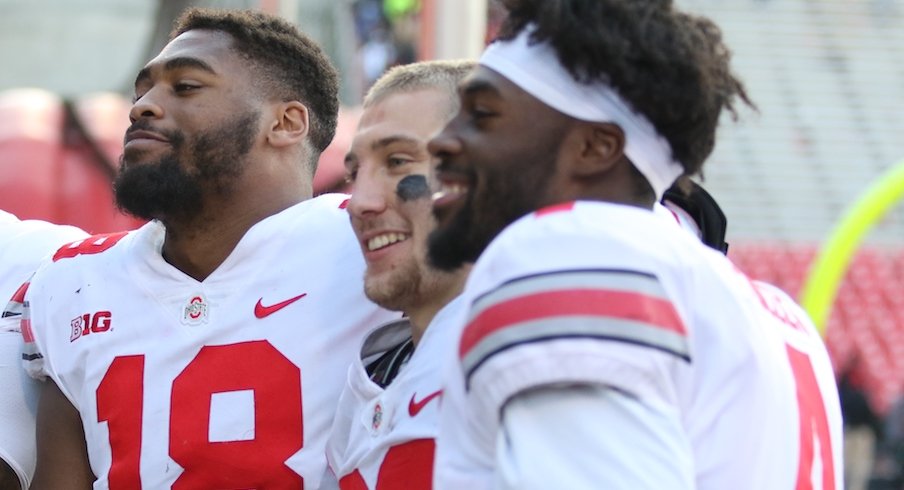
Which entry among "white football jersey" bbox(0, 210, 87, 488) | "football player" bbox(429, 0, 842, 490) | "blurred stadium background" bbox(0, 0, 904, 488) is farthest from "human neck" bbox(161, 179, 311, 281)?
"blurred stadium background" bbox(0, 0, 904, 488)

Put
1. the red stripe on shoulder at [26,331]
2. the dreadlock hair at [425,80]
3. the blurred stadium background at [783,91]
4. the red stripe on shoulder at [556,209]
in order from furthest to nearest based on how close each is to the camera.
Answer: the blurred stadium background at [783,91] < the red stripe on shoulder at [26,331] < the dreadlock hair at [425,80] < the red stripe on shoulder at [556,209]

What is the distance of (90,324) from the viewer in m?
2.45

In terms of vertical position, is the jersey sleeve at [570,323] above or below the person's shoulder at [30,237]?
above

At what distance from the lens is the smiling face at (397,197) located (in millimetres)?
2049

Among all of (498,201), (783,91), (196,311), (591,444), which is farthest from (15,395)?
(783,91)

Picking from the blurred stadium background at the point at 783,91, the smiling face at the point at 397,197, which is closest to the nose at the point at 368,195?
the smiling face at the point at 397,197

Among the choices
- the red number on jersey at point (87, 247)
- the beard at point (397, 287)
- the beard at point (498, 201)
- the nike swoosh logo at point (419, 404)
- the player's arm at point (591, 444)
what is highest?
the beard at point (498, 201)

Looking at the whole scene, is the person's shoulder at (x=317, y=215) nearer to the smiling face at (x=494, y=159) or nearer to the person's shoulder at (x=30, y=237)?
the person's shoulder at (x=30, y=237)

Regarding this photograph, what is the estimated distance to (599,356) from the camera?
128 cm

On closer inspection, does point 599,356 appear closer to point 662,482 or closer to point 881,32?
point 662,482

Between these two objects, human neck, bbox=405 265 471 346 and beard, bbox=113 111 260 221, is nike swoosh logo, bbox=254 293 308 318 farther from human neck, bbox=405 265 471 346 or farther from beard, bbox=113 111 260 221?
human neck, bbox=405 265 471 346

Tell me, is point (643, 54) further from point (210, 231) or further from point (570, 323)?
point (210, 231)

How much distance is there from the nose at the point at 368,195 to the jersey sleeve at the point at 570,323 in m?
0.75

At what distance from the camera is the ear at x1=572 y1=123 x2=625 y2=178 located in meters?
1.50
